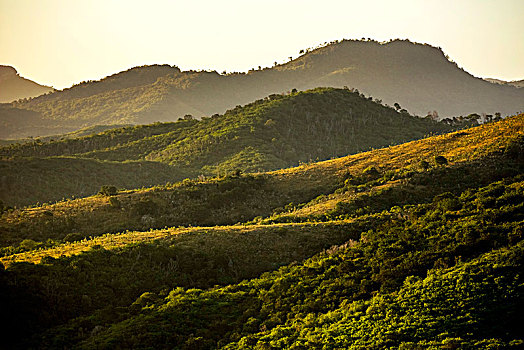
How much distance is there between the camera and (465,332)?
43.3 feet

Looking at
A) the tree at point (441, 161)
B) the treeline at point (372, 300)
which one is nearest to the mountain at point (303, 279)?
the treeline at point (372, 300)

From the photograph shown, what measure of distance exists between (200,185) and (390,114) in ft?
247

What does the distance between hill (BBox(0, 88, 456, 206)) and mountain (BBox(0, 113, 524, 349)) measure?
32.8 meters

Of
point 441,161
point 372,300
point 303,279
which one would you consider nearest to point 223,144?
point 441,161

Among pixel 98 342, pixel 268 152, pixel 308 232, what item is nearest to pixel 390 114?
pixel 268 152

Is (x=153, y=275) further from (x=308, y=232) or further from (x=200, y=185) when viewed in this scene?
(x=200, y=185)

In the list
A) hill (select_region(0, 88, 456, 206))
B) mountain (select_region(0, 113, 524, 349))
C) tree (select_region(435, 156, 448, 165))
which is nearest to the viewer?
mountain (select_region(0, 113, 524, 349))

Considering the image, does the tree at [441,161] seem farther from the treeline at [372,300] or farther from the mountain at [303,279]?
the treeline at [372,300]

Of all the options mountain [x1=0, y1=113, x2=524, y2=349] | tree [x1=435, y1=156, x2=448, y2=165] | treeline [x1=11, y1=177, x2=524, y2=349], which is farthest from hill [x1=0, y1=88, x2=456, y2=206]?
treeline [x1=11, y1=177, x2=524, y2=349]

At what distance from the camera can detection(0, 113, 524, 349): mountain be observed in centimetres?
1462

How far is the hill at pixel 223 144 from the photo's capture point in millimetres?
68044

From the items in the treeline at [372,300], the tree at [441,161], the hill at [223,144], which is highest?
the hill at [223,144]

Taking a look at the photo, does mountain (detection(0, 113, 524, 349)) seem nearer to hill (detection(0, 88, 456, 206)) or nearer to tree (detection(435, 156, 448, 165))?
tree (detection(435, 156, 448, 165))

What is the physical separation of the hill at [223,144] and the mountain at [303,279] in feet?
108
